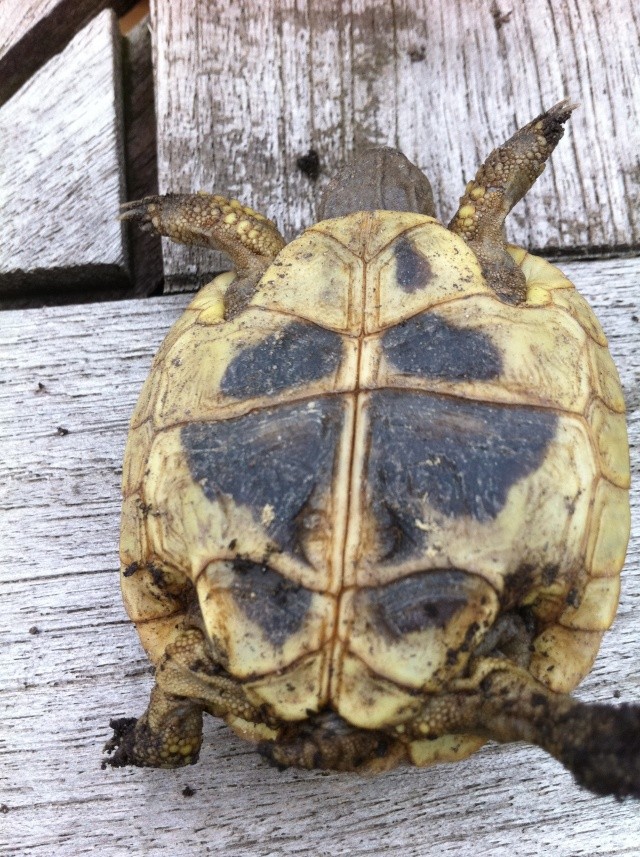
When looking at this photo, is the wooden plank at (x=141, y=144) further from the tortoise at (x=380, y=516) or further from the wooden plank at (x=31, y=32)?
the tortoise at (x=380, y=516)

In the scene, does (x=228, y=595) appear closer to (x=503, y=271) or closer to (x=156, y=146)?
(x=503, y=271)

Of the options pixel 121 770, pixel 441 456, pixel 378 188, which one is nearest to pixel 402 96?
pixel 378 188

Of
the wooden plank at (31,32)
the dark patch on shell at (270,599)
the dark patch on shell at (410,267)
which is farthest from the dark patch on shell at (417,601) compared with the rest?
the wooden plank at (31,32)

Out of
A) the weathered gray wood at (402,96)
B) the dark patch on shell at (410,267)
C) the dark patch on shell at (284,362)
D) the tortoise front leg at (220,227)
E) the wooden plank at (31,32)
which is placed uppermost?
the wooden plank at (31,32)

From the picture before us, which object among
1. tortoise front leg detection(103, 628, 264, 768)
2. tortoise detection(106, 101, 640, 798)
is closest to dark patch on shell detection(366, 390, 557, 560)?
tortoise detection(106, 101, 640, 798)

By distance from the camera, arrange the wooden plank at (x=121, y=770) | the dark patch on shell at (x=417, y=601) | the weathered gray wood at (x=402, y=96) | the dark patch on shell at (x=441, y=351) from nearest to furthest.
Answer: the dark patch on shell at (x=417, y=601)
the dark patch on shell at (x=441, y=351)
the wooden plank at (x=121, y=770)
the weathered gray wood at (x=402, y=96)

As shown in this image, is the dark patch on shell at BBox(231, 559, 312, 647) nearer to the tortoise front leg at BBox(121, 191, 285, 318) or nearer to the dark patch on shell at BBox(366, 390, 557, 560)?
the dark patch on shell at BBox(366, 390, 557, 560)
